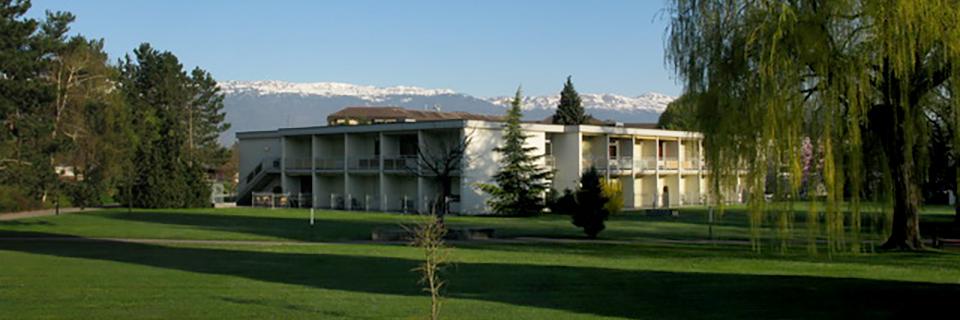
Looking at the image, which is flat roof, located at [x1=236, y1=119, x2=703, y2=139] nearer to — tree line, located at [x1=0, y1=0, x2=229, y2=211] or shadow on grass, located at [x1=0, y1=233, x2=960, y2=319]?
tree line, located at [x1=0, y1=0, x2=229, y2=211]

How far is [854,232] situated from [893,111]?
2.95 m

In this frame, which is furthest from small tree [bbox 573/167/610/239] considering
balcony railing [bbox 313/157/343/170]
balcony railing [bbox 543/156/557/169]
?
balcony railing [bbox 313/157/343/170]

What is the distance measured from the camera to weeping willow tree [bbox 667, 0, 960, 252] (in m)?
18.1

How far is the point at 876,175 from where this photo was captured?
21531mm

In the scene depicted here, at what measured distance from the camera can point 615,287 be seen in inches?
639

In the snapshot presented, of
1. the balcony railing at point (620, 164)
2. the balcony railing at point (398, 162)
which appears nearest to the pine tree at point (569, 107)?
the balcony railing at point (620, 164)

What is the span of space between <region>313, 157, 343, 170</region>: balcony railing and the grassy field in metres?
29.0

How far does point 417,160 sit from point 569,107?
4099 cm

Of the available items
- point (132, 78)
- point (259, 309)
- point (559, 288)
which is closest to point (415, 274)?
point (559, 288)

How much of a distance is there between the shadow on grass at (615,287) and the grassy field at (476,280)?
3 cm

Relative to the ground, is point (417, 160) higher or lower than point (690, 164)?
lower

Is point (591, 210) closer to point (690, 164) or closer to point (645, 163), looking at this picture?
point (645, 163)

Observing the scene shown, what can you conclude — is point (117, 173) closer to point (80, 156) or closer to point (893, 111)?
point (80, 156)

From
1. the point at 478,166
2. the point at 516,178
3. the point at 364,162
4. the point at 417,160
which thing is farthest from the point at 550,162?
the point at 364,162
